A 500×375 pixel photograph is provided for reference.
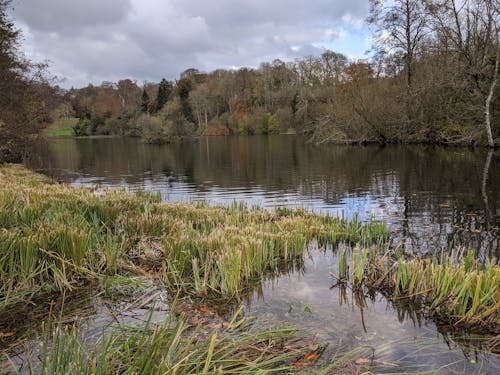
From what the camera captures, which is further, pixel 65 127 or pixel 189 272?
pixel 65 127

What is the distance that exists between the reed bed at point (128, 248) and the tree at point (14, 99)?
51.7 ft

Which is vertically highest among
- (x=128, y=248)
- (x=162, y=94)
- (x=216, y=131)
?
(x=162, y=94)

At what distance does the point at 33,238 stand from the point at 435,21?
33081 mm

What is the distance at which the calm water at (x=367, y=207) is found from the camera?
4.23 meters

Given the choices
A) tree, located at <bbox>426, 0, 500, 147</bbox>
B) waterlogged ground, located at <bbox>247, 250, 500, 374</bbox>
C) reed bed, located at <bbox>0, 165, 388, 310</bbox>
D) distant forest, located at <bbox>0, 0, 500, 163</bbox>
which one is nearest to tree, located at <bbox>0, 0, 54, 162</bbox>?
distant forest, located at <bbox>0, 0, 500, 163</bbox>

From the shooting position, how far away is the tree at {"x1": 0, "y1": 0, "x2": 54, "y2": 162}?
844 inches

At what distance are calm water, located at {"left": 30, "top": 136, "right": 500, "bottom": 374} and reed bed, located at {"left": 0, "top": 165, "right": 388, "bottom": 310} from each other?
1.76 feet

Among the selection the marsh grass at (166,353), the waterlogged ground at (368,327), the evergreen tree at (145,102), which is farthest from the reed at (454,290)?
the evergreen tree at (145,102)

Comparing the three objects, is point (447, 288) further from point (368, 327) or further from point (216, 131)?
point (216, 131)

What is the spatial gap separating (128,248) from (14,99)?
19755mm

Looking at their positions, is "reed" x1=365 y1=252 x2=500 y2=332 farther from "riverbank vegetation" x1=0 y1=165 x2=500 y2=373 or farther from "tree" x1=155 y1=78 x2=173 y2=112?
"tree" x1=155 y1=78 x2=173 y2=112

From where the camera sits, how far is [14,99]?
2205 cm

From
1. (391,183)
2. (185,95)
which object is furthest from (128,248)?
(185,95)

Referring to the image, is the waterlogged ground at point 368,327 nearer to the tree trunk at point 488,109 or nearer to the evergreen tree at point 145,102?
the tree trunk at point 488,109
